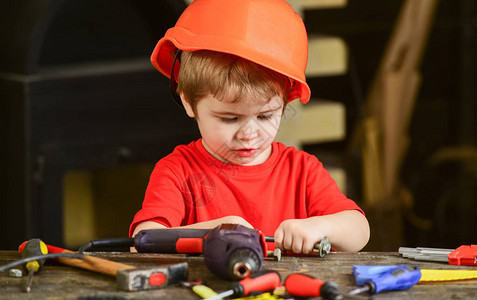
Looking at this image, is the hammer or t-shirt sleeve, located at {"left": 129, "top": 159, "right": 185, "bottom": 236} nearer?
Answer: the hammer

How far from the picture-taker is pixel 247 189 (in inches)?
53.3

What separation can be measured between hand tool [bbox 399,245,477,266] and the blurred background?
4.57 feet

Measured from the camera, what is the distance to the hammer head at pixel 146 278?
2.82ft

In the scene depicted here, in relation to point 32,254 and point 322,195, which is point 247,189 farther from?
point 32,254

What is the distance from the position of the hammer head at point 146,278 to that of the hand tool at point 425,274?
0.24 metres

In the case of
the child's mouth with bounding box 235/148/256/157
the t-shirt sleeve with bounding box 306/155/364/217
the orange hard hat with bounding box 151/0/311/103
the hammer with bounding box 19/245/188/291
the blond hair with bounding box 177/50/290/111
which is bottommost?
the hammer with bounding box 19/245/188/291

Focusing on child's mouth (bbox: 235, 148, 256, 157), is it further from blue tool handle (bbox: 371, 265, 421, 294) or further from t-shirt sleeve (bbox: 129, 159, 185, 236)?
blue tool handle (bbox: 371, 265, 421, 294)

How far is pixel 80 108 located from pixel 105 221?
2.23ft

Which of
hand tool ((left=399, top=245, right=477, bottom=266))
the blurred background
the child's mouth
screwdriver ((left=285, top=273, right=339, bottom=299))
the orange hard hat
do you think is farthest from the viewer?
the blurred background

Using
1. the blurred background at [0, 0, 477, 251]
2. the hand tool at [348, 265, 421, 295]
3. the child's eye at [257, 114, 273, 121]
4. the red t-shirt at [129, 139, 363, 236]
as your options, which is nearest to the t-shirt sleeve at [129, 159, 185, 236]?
the red t-shirt at [129, 139, 363, 236]

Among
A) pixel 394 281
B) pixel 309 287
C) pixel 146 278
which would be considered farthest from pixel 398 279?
pixel 146 278

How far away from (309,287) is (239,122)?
0.44 meters

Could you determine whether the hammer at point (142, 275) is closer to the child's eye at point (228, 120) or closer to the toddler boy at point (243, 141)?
the toddler boy at point (243, 141)

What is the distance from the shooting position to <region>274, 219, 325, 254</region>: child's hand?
111cm
